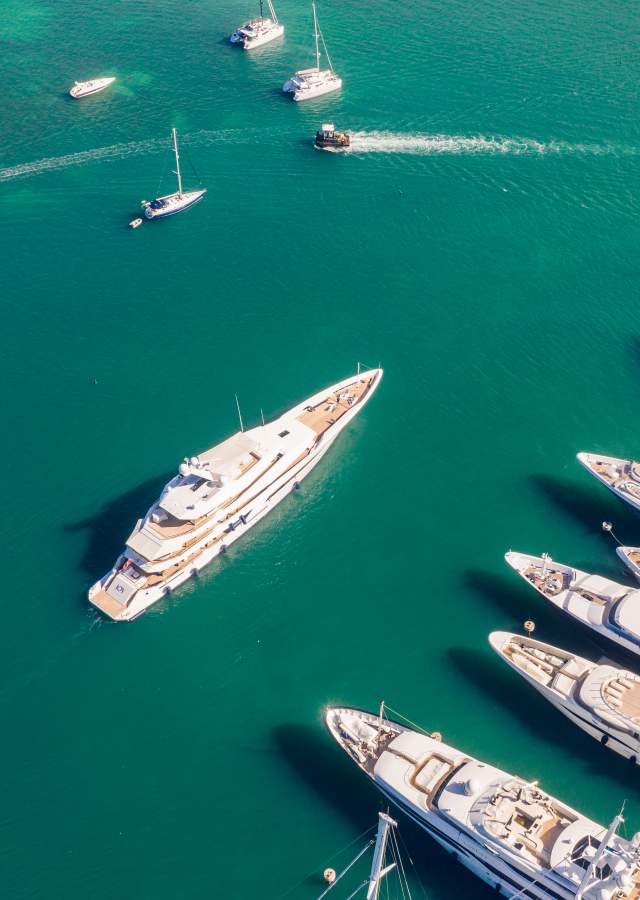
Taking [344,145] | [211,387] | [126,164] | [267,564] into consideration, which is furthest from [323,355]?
[126,164]

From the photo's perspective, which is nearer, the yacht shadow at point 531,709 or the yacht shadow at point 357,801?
the yacht shadow at point 357,801

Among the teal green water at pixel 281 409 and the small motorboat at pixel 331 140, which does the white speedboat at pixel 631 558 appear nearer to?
the teal green water at pixel 281 409

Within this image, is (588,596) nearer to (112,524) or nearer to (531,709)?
(531,709)

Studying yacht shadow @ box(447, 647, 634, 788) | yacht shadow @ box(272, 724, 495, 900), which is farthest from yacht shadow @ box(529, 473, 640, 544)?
yacht shadow @ box(272, 724, 495, 900)

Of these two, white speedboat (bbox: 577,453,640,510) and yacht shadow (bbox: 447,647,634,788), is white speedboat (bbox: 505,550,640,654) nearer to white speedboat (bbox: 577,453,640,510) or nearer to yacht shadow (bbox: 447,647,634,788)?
yacht shadow (bbox: 447,647,634,788)

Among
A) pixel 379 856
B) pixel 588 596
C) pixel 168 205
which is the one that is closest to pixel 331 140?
pixel 168 205

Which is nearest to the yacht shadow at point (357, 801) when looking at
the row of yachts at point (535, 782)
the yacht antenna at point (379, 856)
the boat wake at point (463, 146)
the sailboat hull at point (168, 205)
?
the row of yachts at point (535, 782)

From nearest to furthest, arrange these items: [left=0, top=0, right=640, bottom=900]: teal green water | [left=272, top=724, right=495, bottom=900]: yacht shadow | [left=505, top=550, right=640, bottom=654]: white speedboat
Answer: [left=272, top=724, right=495, bottom=900]: yacht shadow, [left=0, top=0, right=640, bottom=900]: teal green water, [left=505, top=550, right=640, bottom=654]: white speedboat
